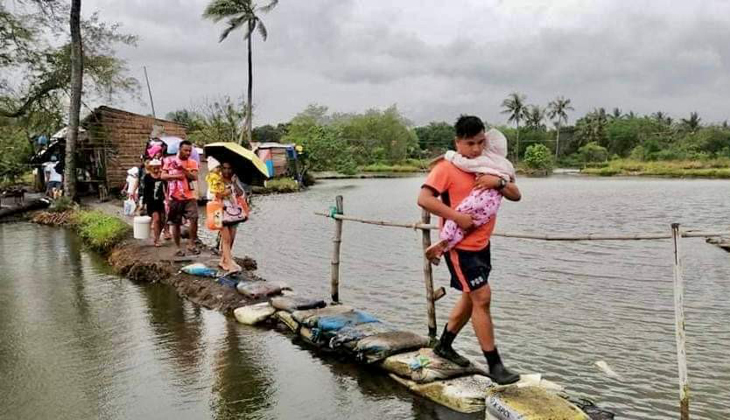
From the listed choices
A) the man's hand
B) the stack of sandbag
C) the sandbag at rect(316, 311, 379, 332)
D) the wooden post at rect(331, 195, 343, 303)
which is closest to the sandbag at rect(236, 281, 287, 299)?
the stack of sandbag

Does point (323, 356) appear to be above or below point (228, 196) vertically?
below

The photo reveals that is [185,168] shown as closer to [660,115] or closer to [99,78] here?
[99,78]

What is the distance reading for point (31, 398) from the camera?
396 centimetres

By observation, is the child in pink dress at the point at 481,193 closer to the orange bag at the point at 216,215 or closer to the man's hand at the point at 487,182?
the man's hand at the point at 487,182

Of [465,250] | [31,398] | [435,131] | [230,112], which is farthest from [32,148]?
[435,131]

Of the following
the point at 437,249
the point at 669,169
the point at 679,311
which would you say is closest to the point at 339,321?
the point at 437,249

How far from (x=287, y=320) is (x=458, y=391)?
2228 mm

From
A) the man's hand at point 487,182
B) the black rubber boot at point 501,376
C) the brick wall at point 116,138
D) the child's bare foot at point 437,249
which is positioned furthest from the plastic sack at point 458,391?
the brick wall at point 116,138

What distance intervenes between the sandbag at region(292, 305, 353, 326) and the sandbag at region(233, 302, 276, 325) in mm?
376

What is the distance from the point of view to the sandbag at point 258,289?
6.48m

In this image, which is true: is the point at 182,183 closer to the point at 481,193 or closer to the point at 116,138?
the point at 481,193

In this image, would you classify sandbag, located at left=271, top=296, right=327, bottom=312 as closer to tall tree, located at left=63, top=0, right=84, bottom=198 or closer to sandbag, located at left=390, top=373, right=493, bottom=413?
sandbag, located at left=390, top=373, right=493, bottom=413

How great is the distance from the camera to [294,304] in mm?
5871

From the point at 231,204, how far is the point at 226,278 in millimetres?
862
